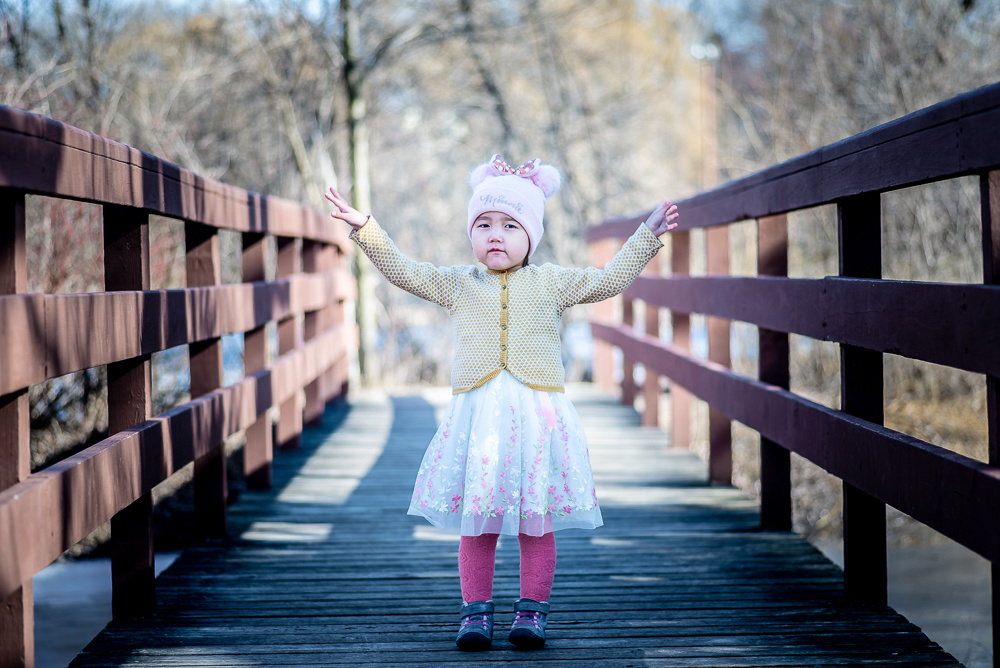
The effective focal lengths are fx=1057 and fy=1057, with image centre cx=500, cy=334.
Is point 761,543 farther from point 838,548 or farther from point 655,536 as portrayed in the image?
point 838,548

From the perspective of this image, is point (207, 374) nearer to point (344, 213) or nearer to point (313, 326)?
point (344, 213)

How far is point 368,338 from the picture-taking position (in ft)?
39.9

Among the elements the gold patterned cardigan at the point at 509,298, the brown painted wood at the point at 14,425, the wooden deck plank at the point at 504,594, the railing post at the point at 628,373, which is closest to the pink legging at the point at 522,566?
the wooden deck plank at the point at 504,594

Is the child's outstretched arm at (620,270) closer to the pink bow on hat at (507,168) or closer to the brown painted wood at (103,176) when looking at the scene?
the pink bow on hat at (507,168)

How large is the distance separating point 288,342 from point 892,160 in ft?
11.9

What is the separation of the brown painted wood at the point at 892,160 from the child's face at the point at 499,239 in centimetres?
89

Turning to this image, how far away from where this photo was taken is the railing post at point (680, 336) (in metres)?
5.55

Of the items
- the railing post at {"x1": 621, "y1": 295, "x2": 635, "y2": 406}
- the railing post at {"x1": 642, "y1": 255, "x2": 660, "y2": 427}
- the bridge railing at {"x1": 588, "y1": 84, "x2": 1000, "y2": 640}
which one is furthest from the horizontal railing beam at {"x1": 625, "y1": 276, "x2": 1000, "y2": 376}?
the railing post at {"x1": 621, "y1": 295, "x2": 635, "y2": 406}

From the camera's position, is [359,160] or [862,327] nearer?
[862,327]

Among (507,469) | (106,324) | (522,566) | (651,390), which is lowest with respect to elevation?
(522,566)

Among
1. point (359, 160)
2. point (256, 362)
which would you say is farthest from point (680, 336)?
point (359, 160)

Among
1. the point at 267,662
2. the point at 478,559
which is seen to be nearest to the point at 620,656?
the point at 478,559

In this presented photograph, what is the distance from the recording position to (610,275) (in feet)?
9.84

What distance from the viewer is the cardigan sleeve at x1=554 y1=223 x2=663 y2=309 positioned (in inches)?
118
